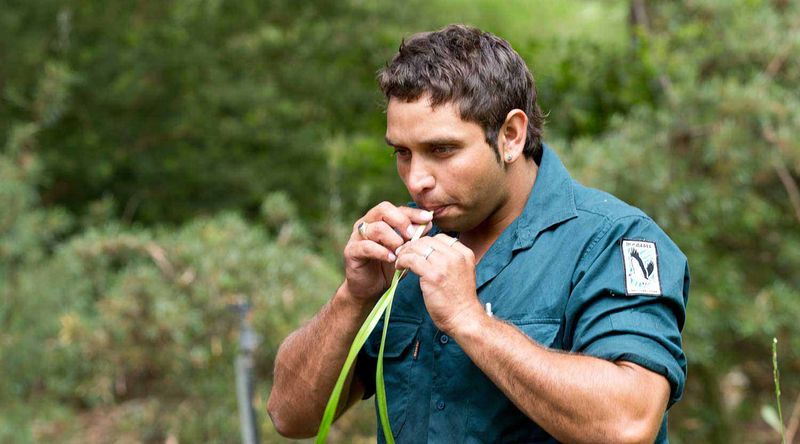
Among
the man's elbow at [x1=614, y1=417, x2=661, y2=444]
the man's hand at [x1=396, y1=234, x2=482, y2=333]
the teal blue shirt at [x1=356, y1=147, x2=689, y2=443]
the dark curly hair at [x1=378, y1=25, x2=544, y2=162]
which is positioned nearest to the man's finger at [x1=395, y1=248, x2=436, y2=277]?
the man's hand at [x1=396, y1=234, x2=482, y2=333]

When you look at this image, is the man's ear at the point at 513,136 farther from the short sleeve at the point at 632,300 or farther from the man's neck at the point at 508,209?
the short sleeve at the point at 632,300

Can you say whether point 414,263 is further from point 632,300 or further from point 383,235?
point 632,300

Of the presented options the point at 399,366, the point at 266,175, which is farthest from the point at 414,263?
the point at 266,175

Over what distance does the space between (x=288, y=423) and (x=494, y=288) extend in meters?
0.63

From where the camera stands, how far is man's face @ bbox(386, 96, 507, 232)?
2137 mm

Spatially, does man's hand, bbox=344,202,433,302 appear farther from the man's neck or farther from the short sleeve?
the short sleeve

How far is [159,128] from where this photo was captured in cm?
653

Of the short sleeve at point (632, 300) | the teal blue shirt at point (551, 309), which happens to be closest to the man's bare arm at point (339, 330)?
the teal blue shirt at point (551, 309)

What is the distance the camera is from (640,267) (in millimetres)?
2010

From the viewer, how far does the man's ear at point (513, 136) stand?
7.22 ft

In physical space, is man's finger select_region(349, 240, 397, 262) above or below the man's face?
below

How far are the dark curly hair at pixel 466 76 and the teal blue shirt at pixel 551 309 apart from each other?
18cm

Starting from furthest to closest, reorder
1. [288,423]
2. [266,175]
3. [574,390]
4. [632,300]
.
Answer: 1. [266,175]
2. [288,423]
3. [632,300]
4. [574,390]

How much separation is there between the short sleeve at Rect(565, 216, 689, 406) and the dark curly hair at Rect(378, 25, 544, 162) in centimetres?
32
